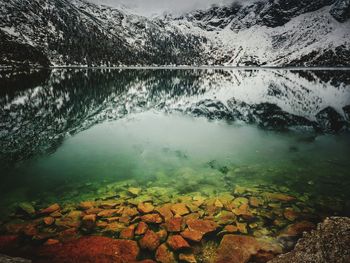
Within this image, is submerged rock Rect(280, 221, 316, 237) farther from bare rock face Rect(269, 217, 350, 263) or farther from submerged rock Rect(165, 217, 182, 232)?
submerged rock Rect(165, 217, 182, 232)

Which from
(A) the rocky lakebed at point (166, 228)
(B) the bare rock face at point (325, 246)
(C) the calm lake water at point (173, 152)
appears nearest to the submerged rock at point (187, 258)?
(A) the rocky lakebed at point (166, 228)

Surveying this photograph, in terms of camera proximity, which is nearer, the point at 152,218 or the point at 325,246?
the point at 325,246

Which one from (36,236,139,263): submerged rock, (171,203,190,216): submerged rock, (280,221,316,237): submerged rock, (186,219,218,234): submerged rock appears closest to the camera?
(36,236,139,263): submerged rock

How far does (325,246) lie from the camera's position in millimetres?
6484

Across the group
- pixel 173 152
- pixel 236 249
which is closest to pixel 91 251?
pixel 236 249

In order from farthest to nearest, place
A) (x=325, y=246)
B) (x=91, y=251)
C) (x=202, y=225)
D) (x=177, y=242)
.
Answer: (x=202, y=225)
(x=177, y=242)
(x=91, y=251)
(x=325, y=246)

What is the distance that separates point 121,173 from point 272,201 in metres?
6.13

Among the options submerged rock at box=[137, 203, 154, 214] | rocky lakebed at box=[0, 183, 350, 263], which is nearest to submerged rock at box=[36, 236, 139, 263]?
rocky lakebed at box=[0, 183, 350, 263]

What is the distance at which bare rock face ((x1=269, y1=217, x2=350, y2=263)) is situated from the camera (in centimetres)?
603

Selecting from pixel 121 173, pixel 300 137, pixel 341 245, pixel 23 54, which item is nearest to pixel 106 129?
pixel 121 173

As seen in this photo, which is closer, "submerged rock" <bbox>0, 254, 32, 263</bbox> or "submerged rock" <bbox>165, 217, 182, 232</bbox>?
"submerged rock" <bbox>0, 254, 32, 263</bbox>

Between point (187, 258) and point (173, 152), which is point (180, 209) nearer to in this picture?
point (187, 258)

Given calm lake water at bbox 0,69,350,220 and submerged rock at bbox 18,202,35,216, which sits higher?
calm lake water at bbox 0,69,350,220

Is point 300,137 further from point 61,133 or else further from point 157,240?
point 61,133
